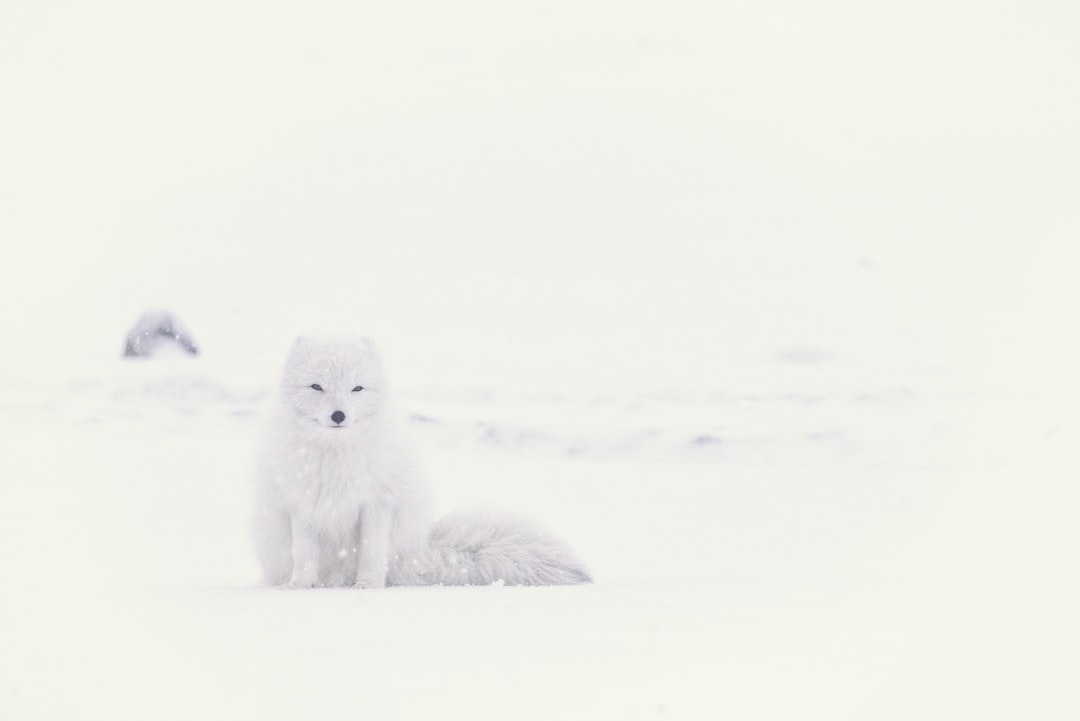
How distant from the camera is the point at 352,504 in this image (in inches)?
197

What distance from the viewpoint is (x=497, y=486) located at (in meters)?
8.73

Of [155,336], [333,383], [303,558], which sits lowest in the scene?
[303,558]

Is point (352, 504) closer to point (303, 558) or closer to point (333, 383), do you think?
point (303, 558)

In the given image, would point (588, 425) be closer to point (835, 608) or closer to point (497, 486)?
point (497, 486)

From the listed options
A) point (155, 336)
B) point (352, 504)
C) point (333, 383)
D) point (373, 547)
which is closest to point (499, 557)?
point (373, 547)

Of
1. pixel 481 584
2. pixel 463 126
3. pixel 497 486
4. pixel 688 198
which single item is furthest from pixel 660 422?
pixel 463 126

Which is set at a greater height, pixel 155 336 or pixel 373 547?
pixel 155 336

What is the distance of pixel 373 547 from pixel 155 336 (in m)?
10.1

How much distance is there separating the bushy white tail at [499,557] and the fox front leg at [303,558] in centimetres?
44

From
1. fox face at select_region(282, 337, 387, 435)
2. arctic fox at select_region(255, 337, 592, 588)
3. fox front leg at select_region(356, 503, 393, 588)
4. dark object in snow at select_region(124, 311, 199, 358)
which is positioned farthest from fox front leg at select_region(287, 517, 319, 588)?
dark object in snow at select_region(124, 311, 199, 358)

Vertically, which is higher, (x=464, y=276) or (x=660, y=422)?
(x=464, y=276)

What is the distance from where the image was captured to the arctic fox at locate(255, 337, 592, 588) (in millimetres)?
4992

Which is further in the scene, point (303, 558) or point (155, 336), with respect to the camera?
point (155, 336)

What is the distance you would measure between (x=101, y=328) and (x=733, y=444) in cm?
853
